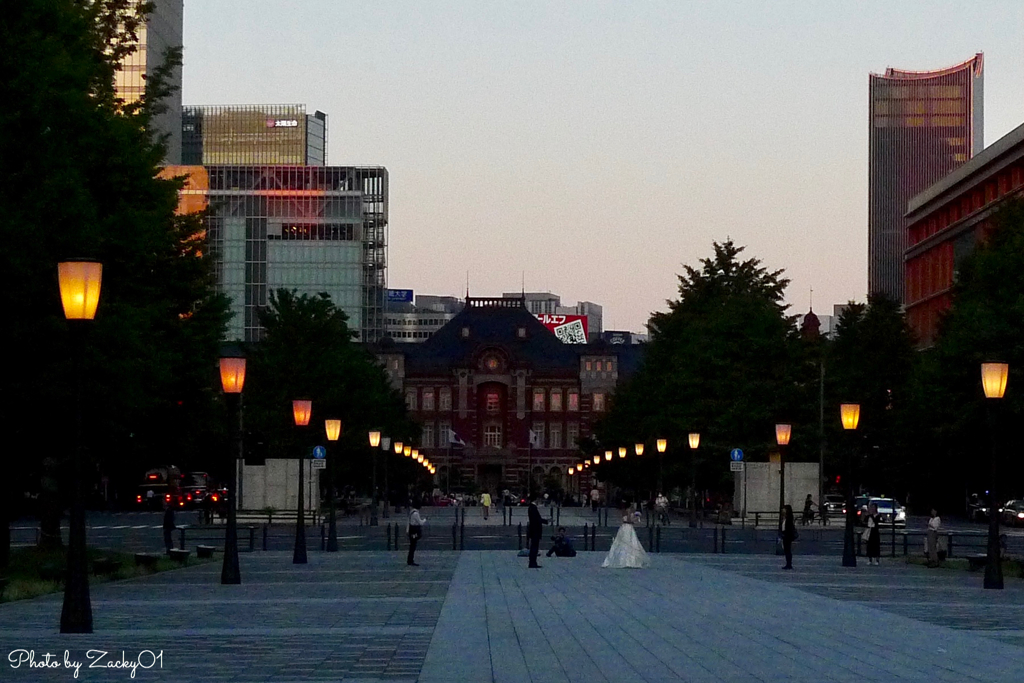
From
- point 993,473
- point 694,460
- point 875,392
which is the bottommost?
point 694,460

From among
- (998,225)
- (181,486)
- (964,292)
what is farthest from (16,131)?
(181,486)

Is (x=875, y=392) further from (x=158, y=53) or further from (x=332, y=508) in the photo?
(x=332, y=508)

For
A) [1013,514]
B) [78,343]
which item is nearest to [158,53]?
[1013,514]

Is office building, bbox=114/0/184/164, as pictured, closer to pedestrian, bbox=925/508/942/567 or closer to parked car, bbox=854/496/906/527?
parked car, bbox=854/496/906/527

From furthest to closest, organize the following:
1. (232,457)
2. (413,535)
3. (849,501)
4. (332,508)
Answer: (332,508) < (849,501) < (413,535) < (232,457)

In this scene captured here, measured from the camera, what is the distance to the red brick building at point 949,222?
11319cm

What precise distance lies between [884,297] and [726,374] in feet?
188

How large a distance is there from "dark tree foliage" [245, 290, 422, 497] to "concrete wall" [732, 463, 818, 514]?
67.1ft

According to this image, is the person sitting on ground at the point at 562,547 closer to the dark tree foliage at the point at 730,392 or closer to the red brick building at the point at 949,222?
the dark tree foliage at the point at 730,392

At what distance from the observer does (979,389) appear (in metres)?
45.1

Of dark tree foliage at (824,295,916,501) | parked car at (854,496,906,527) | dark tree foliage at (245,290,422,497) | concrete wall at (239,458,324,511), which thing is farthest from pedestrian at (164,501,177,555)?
parked car at (854,496,906,527)

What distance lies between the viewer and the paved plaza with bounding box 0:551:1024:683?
16.8 meters

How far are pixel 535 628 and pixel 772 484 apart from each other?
178 feet

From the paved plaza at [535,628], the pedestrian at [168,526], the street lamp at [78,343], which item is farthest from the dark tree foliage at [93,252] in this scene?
the paved plaza at [535,628]
